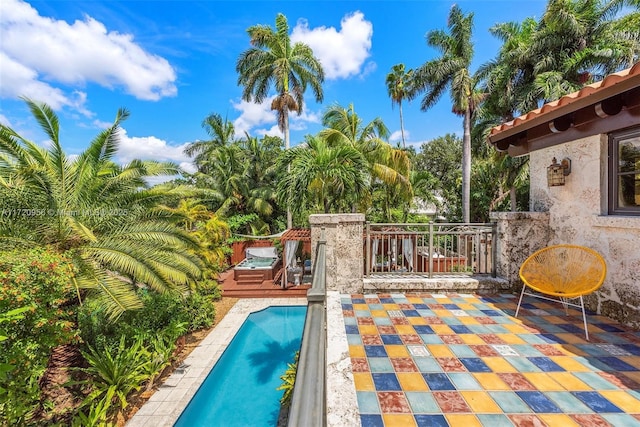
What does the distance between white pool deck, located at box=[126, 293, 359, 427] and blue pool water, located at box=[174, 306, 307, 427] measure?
0.20 meters

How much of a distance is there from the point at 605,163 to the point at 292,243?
9131 mm

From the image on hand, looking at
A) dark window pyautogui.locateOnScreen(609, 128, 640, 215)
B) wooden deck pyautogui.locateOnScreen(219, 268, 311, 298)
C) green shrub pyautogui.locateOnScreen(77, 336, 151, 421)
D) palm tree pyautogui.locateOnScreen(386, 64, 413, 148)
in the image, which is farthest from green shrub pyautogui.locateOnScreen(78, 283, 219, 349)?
palm tree pyautogui.locateOnScreen(386, 64, 413, 148)

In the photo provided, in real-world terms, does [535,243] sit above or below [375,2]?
below

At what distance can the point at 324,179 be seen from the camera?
8055 mm

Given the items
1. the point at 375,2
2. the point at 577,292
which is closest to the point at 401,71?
the point at 375,2

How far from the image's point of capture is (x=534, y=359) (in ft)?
9.39

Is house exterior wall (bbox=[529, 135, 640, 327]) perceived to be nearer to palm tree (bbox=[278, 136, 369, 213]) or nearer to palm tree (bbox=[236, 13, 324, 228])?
palm tree (bbox=[278, 136, 369, 213])

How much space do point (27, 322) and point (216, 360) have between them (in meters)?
3.80

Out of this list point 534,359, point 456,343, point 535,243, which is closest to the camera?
point 534,359

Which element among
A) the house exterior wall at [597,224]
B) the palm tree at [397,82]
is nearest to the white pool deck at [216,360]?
the house exterior wall at [597,224]

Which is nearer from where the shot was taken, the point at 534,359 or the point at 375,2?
the point at 534,359

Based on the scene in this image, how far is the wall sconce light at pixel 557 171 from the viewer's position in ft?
13.8

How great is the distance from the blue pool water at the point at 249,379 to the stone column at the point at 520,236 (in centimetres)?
528

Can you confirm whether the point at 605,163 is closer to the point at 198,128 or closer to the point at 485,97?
the point at 485,97
